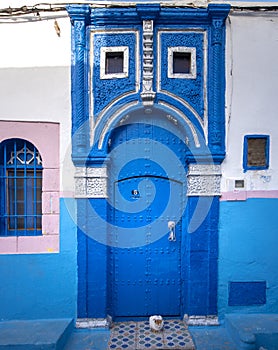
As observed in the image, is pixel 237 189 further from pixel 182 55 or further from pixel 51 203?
pixel 51 203

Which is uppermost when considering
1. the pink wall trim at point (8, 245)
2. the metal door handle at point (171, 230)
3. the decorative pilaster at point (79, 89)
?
the decorative pilaster at point (79, 89)

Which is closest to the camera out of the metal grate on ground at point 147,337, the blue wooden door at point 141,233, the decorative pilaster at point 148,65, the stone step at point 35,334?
the stone step at point 35,334

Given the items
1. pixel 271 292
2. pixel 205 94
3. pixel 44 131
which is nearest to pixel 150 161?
pixel 205 94

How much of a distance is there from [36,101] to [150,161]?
4.98 ft

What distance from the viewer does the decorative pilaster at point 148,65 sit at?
10.6 feet

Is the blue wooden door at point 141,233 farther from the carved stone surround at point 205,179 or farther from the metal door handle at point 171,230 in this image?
the carved stone surround at point 205,179

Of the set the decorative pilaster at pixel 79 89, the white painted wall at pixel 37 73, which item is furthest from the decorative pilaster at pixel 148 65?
the white painted wall at pixel 37 73

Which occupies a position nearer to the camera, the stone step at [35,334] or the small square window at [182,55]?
the stone step at [35,334]

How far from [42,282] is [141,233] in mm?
1290

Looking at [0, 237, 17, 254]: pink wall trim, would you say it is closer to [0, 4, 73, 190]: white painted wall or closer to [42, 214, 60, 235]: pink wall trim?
[42, 214, 60, 235]: pink wall trim

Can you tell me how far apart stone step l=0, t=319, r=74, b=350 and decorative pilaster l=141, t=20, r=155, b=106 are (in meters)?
2.69

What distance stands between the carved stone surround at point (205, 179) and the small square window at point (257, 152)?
1.31ft

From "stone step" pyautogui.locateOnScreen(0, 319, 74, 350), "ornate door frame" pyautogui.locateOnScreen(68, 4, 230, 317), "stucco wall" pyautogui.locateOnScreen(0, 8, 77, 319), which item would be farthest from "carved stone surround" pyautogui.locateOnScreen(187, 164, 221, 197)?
"stone step" pyautogui.locateOnScreen(0, 319, 74, 350)

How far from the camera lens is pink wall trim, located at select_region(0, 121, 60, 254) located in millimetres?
3264
